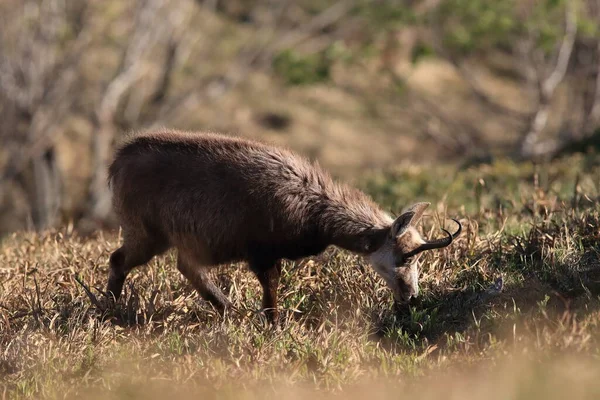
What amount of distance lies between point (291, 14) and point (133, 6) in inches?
303

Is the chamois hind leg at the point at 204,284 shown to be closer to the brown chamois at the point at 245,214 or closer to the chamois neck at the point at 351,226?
the brown chamois at the point at 245,214

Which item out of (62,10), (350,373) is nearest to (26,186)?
(62,10)

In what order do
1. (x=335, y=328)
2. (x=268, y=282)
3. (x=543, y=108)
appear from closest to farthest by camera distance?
1. (x=335, y=328)
2. (x=268, y=282)
3. (x=543, y=108)

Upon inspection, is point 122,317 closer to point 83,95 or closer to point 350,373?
point 350,373

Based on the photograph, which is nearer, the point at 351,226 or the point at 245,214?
the point at 245,214

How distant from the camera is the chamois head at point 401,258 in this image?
666cm

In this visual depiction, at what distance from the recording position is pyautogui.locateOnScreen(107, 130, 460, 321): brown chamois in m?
6.73

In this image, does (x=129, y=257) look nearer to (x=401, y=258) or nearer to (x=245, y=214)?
(x=245, y=214)

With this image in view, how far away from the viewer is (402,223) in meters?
6.57

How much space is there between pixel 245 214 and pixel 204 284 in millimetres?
683

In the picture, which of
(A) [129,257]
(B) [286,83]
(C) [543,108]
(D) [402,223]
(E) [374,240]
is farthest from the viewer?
(B) [286,83]

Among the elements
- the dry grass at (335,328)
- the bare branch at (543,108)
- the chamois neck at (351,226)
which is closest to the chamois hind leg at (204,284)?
the dry grass at (335,328)

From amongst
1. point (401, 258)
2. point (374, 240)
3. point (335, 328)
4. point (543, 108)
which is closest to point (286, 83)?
point (543, 108)

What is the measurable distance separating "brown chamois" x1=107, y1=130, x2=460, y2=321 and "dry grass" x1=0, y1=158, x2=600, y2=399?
0.34 m
